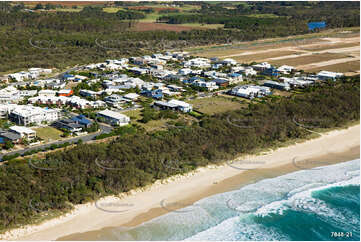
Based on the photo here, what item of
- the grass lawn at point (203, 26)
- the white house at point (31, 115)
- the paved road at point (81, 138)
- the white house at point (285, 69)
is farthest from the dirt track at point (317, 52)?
the white house at point (31, 115)

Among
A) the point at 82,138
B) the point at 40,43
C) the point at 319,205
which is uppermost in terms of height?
the point at 40,43

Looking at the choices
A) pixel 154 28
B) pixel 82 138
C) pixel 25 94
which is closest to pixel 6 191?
pixel 82 138

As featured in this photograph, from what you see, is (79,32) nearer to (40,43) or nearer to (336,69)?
(40,43)

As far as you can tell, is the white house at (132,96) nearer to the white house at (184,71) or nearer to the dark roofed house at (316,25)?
the white house at (184,71)

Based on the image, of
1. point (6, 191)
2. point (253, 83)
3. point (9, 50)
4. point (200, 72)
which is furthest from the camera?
point (9, 50)

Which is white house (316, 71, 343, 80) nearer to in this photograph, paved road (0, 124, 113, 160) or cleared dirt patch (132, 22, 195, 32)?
paved road (0, 124, 113, 160)

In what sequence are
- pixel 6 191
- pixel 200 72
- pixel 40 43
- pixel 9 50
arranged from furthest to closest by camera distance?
pixel 40 43 < pixel 9 50 < pixel 200 72 < pixel 6 191

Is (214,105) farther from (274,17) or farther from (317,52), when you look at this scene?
(274,17)

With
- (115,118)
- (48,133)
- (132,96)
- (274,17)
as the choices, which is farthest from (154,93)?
(274,17)
